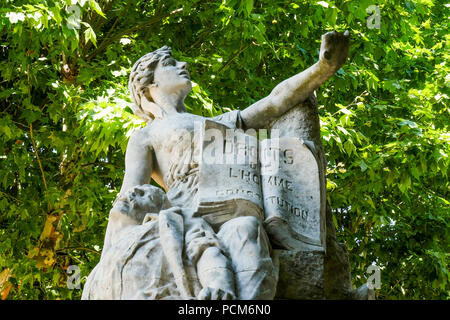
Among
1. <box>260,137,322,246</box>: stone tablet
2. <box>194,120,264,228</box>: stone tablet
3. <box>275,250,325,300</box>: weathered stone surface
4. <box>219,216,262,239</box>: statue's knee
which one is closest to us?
<box>219,216,262,239</box>: statue's knee

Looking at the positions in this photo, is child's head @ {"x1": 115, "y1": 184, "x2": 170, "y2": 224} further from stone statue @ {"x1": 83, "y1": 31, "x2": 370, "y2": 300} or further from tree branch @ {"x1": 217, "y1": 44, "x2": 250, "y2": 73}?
tree branch @ {"x1": 217, "y1": 44, "x2": 250, "y2": 73}

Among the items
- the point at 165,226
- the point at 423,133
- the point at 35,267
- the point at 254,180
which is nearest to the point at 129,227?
the point at 165,226

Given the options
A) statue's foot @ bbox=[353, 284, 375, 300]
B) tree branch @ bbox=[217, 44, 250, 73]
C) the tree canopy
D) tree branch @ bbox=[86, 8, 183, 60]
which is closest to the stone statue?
statue's foot @ bbox=[353, 284, 375, 300]

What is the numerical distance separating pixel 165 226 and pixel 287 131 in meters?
1.31

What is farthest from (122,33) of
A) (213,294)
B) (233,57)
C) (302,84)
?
(213,294)

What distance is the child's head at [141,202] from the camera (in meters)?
4.64

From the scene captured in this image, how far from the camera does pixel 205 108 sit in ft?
26.0

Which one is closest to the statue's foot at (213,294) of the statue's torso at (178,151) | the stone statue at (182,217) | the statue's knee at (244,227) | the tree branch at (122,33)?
the stone statue at (182,217)

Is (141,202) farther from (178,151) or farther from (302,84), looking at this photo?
(302,84)

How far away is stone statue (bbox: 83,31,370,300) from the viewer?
4160mm

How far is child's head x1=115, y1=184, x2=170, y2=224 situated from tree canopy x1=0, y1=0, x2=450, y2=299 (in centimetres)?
277

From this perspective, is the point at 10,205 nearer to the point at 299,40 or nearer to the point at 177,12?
the point at 177,12

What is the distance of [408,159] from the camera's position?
8445mm

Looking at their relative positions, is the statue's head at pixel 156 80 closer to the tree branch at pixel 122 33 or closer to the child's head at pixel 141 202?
the child's head at pixel 141 202
